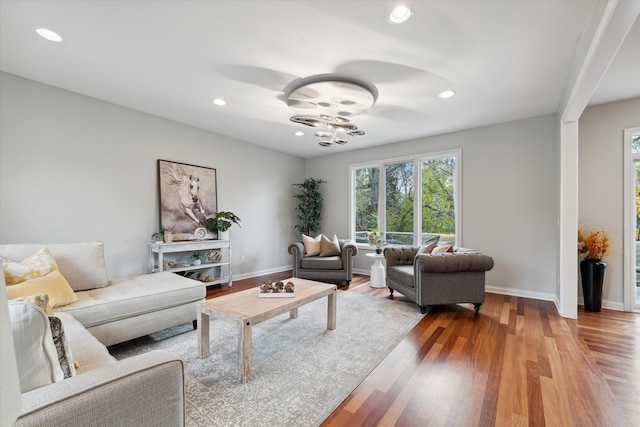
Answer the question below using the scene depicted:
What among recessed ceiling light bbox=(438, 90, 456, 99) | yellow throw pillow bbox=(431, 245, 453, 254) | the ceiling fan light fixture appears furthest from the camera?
yellow throw pillow bbox=(431, 245, 453, 254)

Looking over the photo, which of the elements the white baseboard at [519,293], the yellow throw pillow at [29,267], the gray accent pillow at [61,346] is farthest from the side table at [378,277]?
the gray accent pillow at [61,346]

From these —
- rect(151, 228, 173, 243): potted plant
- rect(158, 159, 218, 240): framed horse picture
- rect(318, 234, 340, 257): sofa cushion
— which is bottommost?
rect(318, 234, 340, 257): sofa cushion

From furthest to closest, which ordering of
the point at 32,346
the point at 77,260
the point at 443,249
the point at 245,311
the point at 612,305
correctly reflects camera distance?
the point at 443,249 < the point at 612,305 < the point at 77,260 < the point at 245,311 < the point at 32,346

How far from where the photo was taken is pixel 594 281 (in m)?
3.46

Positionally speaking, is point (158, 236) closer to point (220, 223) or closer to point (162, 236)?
point (162, 236)

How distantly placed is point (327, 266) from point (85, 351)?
3.39 meters

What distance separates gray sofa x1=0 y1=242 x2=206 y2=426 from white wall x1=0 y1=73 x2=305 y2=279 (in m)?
0.87

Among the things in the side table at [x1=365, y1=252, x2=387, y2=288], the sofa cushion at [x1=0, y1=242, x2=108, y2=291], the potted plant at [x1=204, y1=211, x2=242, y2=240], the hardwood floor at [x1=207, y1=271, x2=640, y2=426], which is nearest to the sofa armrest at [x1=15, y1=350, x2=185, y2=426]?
the hardwood floor at [x1=207, y1=271, x2=640, y2=426]

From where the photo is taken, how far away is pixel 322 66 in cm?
271

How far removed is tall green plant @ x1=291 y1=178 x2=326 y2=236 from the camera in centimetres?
620

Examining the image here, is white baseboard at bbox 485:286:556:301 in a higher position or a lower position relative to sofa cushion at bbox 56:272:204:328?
lower

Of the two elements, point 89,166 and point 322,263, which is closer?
point 89,166

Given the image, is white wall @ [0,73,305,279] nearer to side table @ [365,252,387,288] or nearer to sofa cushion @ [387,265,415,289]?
side table @ [365,252,387,288]

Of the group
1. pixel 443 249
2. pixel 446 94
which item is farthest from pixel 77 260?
pixel 446 94
